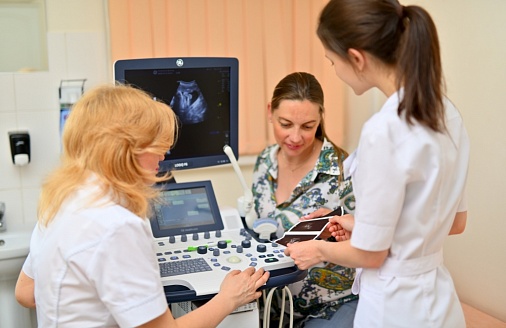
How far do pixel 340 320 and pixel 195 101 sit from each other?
815mm

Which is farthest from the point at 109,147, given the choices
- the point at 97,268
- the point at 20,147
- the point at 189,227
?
the point at 20,147

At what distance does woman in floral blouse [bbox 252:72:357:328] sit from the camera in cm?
200

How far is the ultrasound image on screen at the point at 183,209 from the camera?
6.35 ft

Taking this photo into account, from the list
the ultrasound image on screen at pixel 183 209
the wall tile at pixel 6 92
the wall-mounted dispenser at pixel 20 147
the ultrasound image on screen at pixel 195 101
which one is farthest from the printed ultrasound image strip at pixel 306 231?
the wall tile at pixel 6 92

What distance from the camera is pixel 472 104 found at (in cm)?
250

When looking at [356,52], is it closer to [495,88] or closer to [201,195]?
[201,195]

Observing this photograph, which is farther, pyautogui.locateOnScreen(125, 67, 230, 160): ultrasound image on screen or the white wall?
the white wall

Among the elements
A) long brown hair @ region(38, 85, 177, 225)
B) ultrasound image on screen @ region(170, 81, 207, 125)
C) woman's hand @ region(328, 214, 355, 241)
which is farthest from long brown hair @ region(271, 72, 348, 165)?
long brown hair @ region(38, 85, 177, 225)

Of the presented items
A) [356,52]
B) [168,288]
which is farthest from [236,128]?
[356,52]

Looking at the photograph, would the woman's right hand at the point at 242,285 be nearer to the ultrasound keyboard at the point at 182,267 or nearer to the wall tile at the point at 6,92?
the ultrasound keyboard at the point at 182,267

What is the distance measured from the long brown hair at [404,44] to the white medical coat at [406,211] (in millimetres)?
38

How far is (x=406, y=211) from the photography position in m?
1.32

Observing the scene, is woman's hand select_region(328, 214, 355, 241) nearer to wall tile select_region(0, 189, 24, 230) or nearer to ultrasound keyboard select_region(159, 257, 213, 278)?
ultrasound keyboard select_region(159, 257, 213, 278)

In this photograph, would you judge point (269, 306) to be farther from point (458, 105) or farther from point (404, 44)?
point (458, 105)
